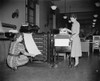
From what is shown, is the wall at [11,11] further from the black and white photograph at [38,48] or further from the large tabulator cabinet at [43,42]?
the large tabulator cabinet at [43,42]

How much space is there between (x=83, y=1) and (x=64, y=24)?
17.9ft

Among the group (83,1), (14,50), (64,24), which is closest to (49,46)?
(14,50)

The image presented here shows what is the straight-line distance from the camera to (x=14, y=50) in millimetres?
4094

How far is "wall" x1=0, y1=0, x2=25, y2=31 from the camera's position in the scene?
6.89 meters

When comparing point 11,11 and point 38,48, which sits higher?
point 11,11

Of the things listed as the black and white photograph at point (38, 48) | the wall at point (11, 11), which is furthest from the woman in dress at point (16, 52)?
the wall at point (11, 11)

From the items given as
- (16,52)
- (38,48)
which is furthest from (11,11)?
(16,52)

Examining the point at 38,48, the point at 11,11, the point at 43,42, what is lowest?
the point at 38,48

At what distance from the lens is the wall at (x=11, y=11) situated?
22.6 ft

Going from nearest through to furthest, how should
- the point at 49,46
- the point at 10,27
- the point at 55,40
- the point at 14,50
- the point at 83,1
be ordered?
the point at 14,50
the point at 55,40
the point at 49,46
the point at 10,27
the point at 83,1

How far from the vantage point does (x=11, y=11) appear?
6898 mm

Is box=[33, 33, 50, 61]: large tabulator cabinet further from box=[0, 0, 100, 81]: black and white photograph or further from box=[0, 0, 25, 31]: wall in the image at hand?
box=[0, 0, 25, 31]: wall

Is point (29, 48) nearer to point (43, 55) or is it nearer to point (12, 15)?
point (43, 55)

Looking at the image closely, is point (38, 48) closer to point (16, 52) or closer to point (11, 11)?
point (16, 52)
